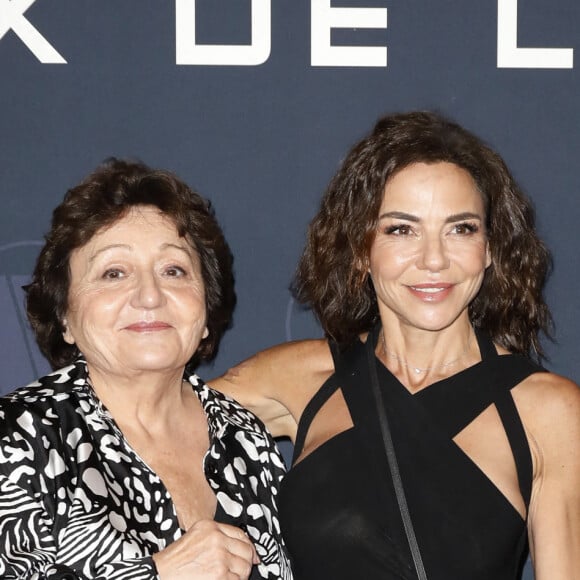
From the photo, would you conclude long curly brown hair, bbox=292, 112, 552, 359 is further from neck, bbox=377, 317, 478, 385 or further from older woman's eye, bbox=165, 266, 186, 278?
older woman's eye, bbox=165, 266, 186, 278

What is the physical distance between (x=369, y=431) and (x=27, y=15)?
157 centimetres

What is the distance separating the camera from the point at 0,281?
2801 millimetres

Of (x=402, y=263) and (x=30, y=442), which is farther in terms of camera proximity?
(x=402, y=263)

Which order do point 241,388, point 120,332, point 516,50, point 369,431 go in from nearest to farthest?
point 120,332 < point 369,431 < point 241,388 < point 516,50

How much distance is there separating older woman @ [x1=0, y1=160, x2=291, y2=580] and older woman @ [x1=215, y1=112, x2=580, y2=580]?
16 cm

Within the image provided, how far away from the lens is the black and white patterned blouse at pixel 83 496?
5.92ft

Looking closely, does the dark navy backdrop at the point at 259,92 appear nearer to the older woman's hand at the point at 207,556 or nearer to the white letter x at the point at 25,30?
the white letter x at the point at 25,30

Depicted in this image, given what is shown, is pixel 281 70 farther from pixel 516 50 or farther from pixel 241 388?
pixel 241 388

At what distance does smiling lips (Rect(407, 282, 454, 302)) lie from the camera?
2199 mm

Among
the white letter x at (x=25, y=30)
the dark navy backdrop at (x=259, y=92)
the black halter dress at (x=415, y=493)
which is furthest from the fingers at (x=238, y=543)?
the white letter x at (x=25, y=30)

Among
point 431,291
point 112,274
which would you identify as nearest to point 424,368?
point 431,291

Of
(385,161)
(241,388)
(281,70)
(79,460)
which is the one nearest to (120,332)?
(79,460)

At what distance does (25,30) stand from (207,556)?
1.67m

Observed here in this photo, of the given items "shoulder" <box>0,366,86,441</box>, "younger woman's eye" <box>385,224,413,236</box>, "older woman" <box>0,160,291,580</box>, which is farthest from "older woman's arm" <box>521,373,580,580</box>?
"shoulder" <box>0,366,86,441</box>
